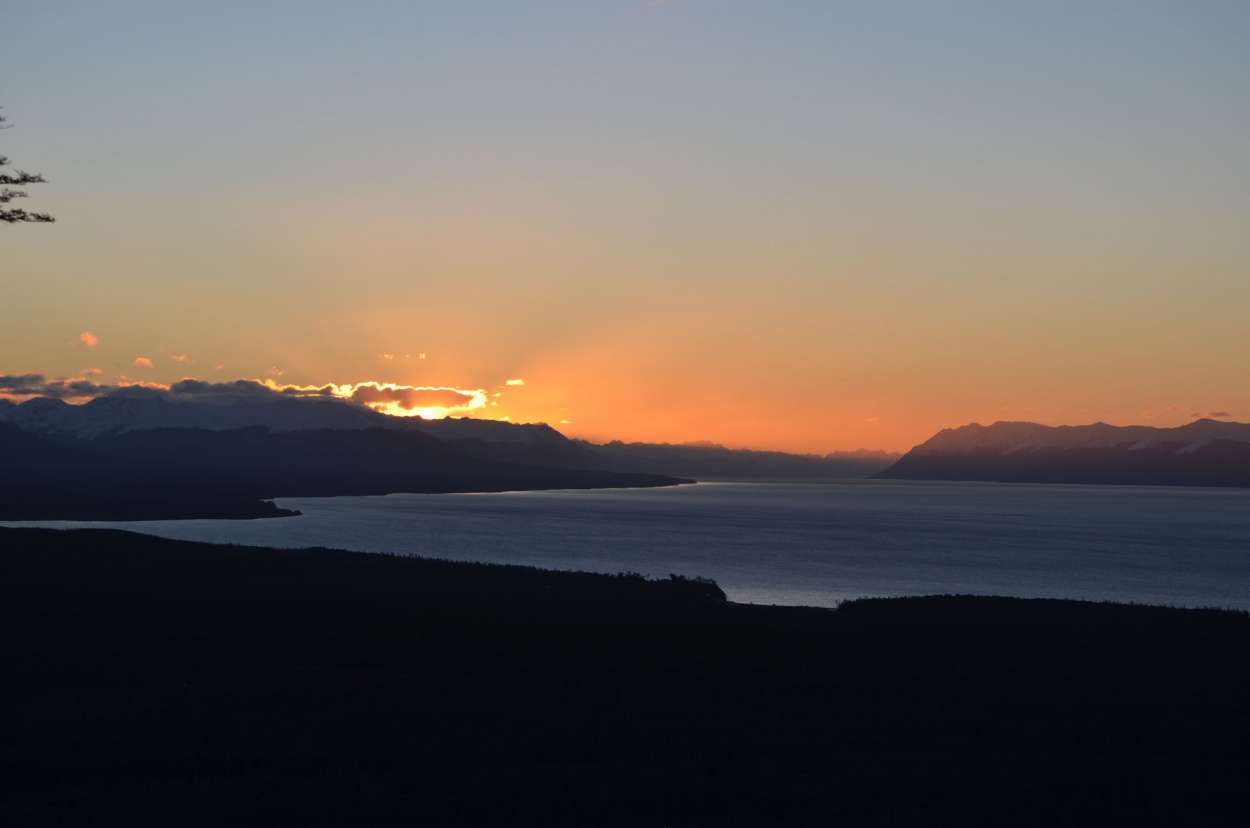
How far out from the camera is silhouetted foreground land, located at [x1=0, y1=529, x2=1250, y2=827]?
17781mm

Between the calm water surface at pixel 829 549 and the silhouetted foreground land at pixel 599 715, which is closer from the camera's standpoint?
the silhouetted foreground land at pixel 599 715

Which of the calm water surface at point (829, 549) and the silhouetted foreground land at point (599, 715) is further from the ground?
the silhouetted foreground land at point (599, 715)

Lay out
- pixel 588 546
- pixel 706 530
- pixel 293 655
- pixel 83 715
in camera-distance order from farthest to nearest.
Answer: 1. pixel 706 530
2. pixel 588 546
3. pixel 293 655
4. pixel 83 715

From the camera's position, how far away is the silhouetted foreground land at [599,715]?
17.8 metres

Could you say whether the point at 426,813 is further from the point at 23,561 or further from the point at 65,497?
the point at 65,497

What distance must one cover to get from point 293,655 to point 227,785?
13665 mm

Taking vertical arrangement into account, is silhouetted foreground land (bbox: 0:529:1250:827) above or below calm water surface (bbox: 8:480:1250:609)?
above

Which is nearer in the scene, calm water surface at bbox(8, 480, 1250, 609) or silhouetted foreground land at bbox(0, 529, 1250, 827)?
silhouetted foreground land at bbox(0, 529, 1250, 827)

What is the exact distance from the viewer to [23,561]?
61375 mm

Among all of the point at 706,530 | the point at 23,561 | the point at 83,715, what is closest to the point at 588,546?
the point at 706,530

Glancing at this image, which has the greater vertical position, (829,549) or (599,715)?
(599,715)

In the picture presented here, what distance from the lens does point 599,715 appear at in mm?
24500

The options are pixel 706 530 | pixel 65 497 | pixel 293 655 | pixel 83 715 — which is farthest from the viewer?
pixel 65 497

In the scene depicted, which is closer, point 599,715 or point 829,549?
point 599,715
